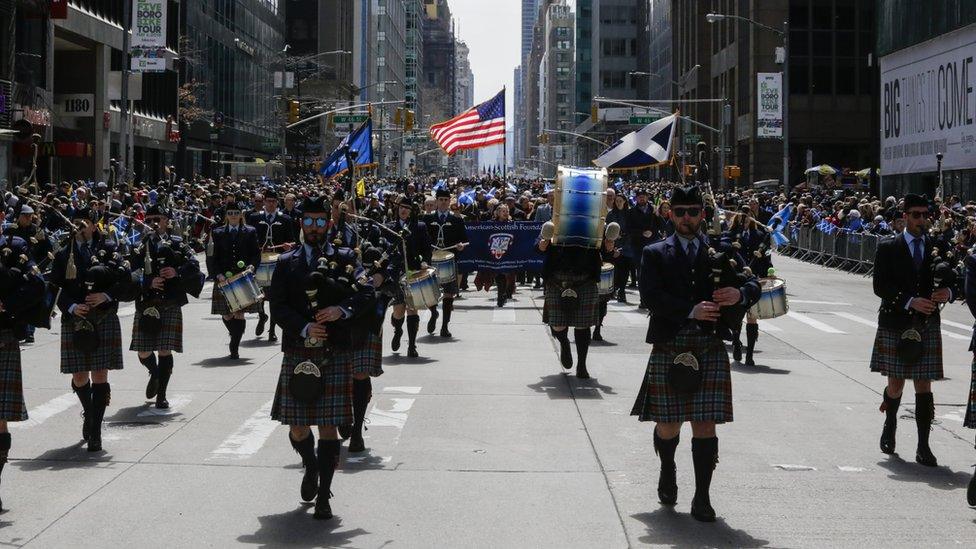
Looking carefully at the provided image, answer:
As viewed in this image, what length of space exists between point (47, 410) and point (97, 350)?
225 cm

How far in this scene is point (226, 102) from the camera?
7500 centimetres

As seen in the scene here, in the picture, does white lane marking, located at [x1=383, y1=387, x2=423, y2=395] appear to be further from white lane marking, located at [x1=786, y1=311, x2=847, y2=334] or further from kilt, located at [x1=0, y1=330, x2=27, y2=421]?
white lane marking, located at [x1=786, y1=311, x2=847, y2=334]

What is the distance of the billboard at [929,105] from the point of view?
45.1 m

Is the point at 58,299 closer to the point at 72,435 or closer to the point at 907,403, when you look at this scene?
the point at 72,435

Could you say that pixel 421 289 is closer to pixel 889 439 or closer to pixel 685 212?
pixel 889 439

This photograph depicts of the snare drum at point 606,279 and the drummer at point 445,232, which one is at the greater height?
the drummer at point 445,232

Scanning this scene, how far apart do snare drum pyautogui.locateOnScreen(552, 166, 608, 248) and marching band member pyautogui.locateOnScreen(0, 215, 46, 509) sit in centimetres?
715

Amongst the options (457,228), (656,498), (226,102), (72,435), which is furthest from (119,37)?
(656,498)

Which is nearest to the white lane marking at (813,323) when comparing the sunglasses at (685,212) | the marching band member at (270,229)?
the marching band member at (270,229)

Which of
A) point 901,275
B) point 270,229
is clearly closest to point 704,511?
point 901,275

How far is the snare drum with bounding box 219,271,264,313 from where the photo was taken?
14445mm

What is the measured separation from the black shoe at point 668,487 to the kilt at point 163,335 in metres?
5.28

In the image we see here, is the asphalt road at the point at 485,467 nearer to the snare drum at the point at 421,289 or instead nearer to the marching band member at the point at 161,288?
the marching band member at the point at 161,288

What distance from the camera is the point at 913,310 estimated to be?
Answer: 9.43 metres
